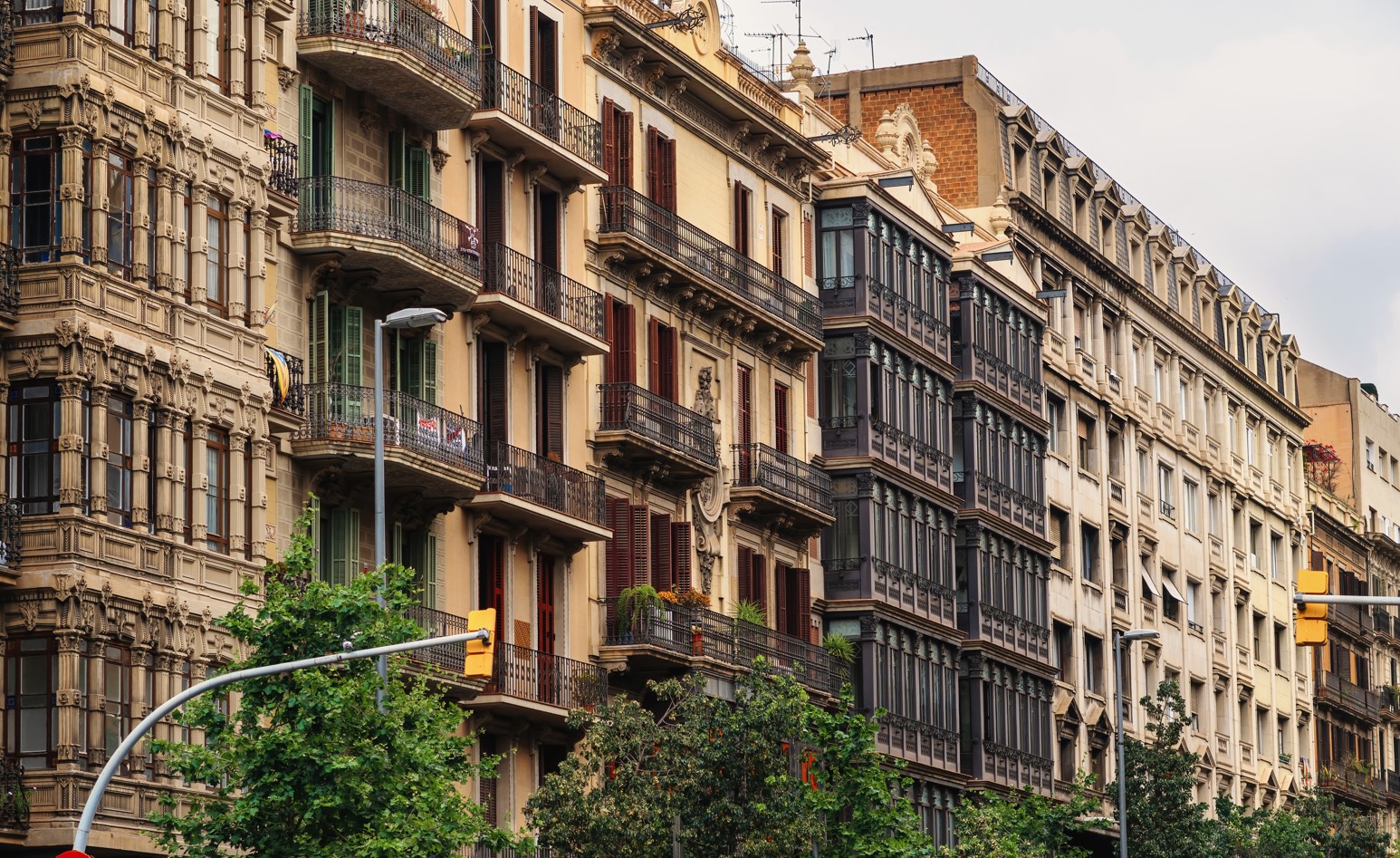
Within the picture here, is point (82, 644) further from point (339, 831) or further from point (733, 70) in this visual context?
point (733, 70)

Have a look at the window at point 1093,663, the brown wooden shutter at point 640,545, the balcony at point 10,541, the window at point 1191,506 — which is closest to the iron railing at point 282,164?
the balcony at point 10,541

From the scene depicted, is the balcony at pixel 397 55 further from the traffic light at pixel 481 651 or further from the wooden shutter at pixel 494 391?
the traffic light at pixel 481 651

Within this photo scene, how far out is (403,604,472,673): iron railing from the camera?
49.2 metres

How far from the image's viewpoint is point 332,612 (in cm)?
3897

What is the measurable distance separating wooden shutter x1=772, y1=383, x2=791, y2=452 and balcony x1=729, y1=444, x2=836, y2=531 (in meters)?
0.64

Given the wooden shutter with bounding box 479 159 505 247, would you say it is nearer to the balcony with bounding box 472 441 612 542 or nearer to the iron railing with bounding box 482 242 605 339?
the iron railing with bounding box 482 242 605 339

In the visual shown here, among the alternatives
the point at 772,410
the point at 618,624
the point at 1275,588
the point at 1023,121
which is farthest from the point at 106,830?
the point at 1275,588

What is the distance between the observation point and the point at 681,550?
199ft

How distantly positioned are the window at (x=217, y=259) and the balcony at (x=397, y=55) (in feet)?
15.0

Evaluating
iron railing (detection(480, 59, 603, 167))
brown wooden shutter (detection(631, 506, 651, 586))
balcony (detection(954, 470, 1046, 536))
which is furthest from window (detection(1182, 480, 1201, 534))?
iron railing (detection(480, 59, 603, 167))

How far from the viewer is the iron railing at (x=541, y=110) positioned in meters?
53.7

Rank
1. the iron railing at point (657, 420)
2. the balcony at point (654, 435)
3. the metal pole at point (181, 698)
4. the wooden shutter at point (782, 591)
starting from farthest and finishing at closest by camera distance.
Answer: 1. the wooden shutter at point (782, 591)
2. the iron railing at point (657, 420)
3. the balcony at point (654, 435)
4. the metal pole at point (181, 698)

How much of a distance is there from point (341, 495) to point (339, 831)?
34.6ft

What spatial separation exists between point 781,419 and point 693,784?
16657mm
